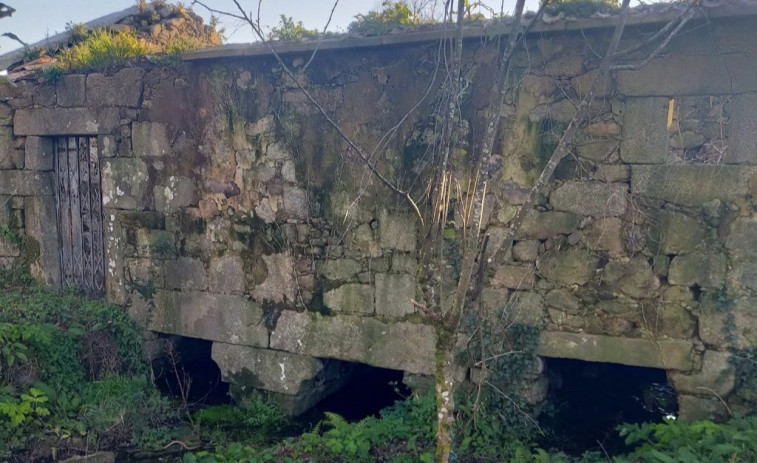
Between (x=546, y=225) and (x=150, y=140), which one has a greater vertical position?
(x=150, y=140)

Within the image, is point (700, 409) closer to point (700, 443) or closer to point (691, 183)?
point (700, 443)

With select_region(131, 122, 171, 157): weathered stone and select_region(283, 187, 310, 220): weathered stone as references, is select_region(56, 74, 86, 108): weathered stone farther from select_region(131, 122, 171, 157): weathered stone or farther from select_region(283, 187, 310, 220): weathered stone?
select_region(283, 187, 310, 220): weathered stone

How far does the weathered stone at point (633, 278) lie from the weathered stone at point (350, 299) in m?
1.86

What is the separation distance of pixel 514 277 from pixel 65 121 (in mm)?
4652

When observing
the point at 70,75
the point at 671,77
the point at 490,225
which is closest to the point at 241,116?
the point at 70,75

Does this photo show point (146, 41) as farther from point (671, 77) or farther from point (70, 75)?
point (671, 77)

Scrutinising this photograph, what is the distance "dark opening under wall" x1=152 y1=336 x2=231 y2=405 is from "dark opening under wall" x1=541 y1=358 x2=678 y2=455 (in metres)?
2.98

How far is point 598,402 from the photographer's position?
5156 millimetres

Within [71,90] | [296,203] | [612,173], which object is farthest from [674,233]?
[71,90]

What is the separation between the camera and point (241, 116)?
5496mm

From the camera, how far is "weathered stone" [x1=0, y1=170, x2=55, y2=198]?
21.1 ft

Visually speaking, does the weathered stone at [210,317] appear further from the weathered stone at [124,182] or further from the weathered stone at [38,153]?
the weathered stone at [38,153]

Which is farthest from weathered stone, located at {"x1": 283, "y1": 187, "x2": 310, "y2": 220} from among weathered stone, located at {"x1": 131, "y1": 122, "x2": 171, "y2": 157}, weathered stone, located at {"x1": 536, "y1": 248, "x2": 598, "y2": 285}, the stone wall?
weathered stone, located at {"x1": 536, "y1": 248, "x2": 598, "y2": 285}

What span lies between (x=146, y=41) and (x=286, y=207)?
287 cm
